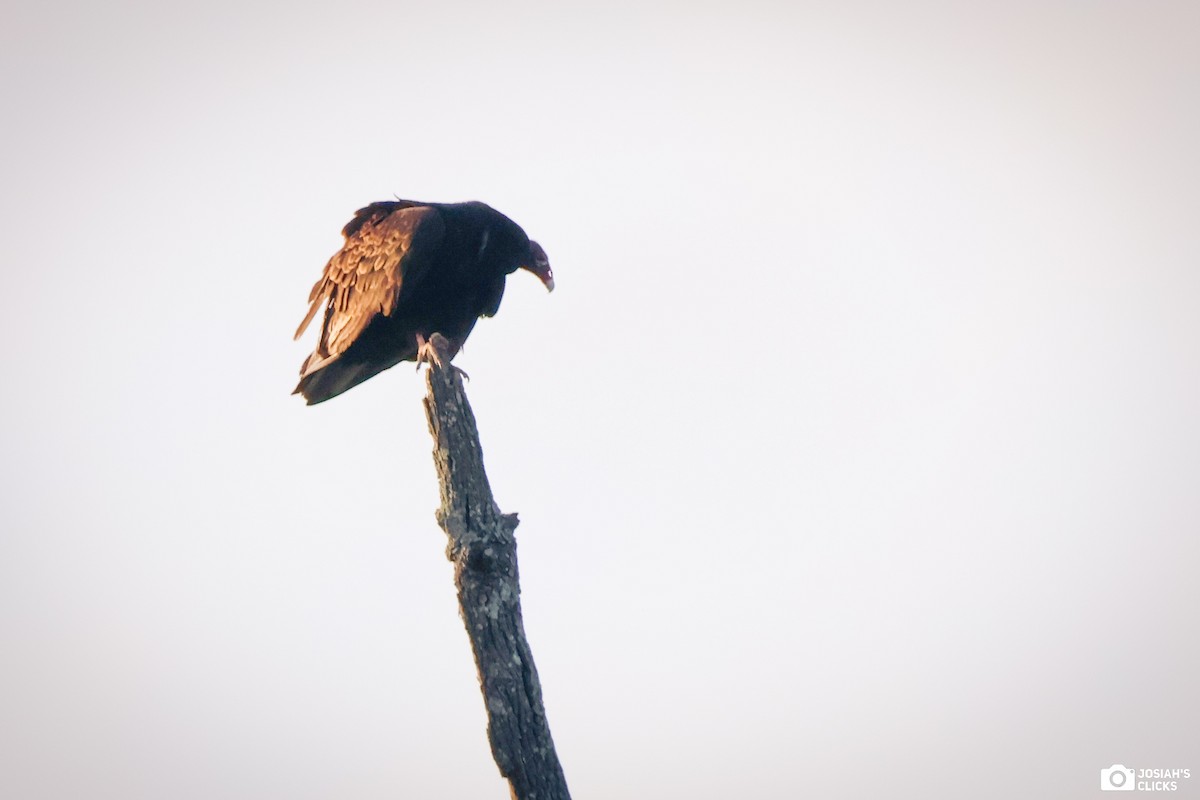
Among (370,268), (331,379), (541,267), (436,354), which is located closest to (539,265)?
(541,267)

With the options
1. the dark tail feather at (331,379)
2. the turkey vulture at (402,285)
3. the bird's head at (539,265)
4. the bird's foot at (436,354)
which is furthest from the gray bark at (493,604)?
the bird's head at (539,265)

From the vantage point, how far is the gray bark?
3.41m

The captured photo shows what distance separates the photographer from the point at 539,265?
6555mm

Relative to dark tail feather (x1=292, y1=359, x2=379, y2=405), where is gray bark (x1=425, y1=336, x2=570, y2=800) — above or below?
below

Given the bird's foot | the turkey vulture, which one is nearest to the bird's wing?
the turkey vulture

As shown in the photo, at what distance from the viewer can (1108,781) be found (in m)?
12.6

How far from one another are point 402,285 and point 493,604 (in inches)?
98.5

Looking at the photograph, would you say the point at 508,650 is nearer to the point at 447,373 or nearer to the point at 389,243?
the point at 447,373

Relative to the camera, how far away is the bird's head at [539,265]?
652cm

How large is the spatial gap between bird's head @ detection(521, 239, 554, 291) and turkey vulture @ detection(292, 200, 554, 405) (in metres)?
0.16

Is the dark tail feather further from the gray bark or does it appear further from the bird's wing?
the gray bark

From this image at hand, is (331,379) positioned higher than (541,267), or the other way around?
(541,267)

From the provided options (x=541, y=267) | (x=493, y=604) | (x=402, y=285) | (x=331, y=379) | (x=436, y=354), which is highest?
(x=541, y=267)

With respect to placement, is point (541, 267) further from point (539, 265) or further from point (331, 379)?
point (331, 379)
